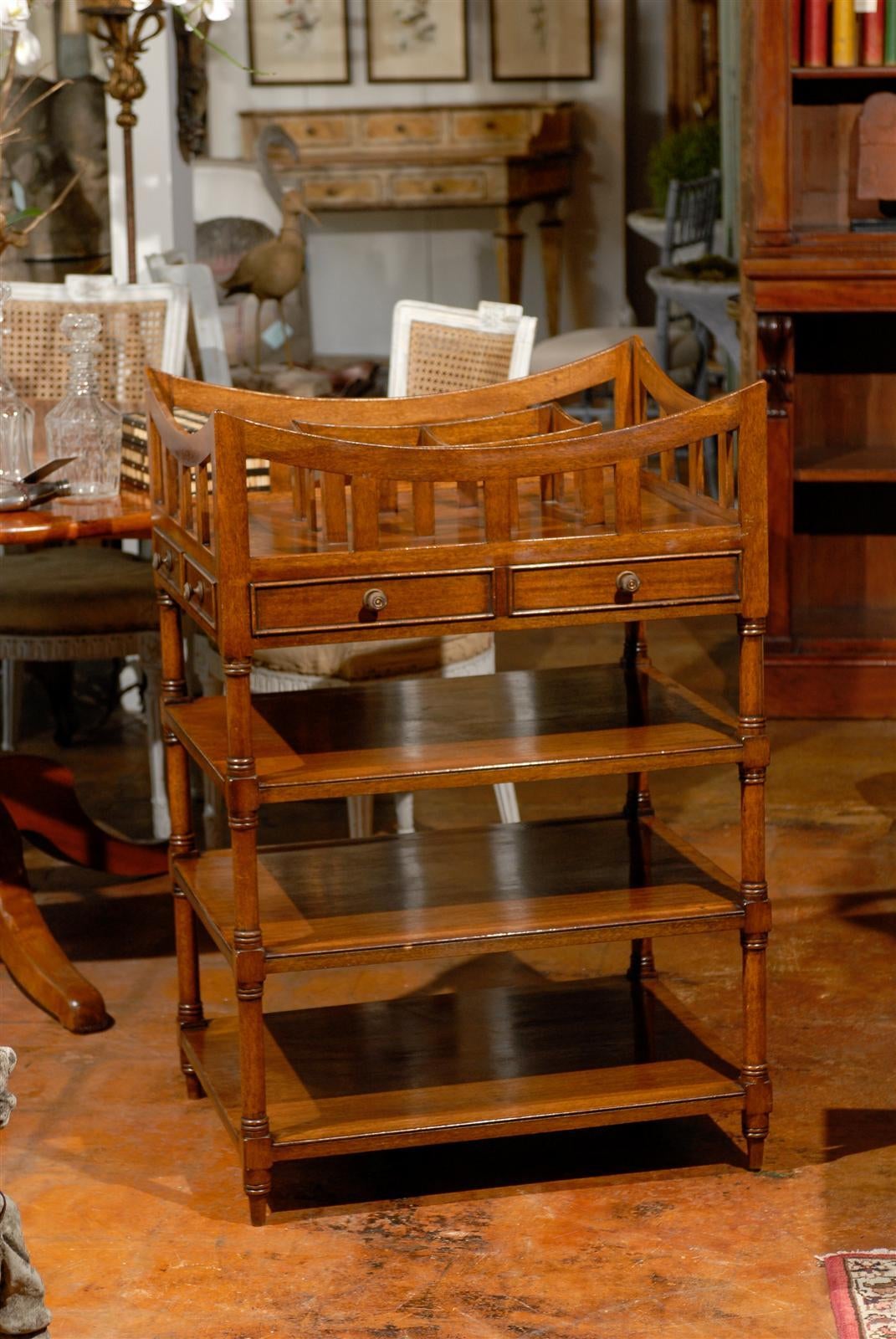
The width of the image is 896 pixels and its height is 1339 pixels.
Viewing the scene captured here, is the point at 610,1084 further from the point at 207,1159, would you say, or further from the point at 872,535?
the point at 872,535

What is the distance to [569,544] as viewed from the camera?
2.33 m

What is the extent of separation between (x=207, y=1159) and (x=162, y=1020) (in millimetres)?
485

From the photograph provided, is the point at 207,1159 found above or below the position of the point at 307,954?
below

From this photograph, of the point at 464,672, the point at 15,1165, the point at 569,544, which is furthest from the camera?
the point at 464,672

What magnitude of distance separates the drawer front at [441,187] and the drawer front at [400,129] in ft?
0.44

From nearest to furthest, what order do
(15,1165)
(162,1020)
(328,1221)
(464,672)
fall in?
(328,1221), (15,1165), (162,1020), (464,672)

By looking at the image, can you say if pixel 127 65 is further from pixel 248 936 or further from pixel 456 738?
pixel 248 936

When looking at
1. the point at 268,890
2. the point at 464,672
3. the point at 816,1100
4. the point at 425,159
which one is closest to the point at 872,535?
the point at 464,672

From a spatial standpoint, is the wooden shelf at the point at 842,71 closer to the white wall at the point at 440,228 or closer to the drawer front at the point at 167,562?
the drawer front at the point at 167,562

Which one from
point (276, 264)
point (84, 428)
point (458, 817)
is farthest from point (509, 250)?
point (84, 428)

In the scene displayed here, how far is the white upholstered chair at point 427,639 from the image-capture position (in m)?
3.42

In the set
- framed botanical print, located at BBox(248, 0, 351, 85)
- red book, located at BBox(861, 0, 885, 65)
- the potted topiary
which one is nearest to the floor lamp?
red book, located at BBox(861, 0, 885, 65)

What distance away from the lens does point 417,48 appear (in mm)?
8602

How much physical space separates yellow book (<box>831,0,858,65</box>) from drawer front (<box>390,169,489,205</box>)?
3953 mm
